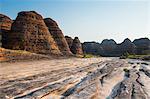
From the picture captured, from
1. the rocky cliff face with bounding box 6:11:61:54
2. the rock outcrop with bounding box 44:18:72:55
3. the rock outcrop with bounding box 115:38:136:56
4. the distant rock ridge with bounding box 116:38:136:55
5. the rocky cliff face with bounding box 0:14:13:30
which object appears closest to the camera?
the rocky cliff face with bounding box 6:11:61:54

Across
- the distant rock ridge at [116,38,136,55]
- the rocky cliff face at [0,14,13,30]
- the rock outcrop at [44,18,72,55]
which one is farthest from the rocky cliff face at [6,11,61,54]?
the distant rock ridge at [116,38,136,55]

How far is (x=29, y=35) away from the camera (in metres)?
73.4

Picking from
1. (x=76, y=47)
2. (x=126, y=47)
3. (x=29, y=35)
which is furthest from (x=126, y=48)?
(x=29, y=35)

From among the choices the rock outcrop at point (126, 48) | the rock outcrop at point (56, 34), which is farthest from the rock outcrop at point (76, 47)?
the rock outcrop at point (126, 48)

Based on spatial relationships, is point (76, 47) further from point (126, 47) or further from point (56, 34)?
point (126, 47)

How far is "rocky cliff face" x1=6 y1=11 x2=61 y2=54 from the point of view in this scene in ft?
235

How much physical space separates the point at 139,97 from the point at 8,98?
626 cm

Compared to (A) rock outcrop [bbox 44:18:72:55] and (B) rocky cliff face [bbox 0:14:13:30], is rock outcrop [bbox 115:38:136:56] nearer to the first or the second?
(A) rock outcrop [bbox 44:18:72:55]

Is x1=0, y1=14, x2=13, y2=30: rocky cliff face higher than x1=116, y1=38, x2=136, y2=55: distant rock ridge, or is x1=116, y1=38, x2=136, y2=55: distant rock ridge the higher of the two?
x1=0, y1=14, x2=13, y2=30: rocky cliff face

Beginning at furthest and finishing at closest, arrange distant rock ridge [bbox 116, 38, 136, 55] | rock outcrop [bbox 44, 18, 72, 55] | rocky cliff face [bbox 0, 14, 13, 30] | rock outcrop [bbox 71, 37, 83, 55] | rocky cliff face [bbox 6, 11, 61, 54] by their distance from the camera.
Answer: distant rock ridge [bbox 116, 38, 136, 55]
rock outcrop [bbox 71, 37, 83, 55]
rock outcrop [bbox 44, 18, 72, 55]
rocky cliff face [bbox 0, 14, 13, 30]
rocky cliff face [bbox 6, 11, 61, 54]

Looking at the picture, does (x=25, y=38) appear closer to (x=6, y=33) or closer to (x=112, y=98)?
(x=6, y=33)

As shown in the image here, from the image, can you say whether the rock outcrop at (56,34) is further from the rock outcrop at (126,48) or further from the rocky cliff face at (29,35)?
the rock outcrop at (126,48)

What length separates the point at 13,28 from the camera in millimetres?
72938

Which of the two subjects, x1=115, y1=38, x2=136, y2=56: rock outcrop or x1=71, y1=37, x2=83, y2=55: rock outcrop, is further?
x1=115, y1=38, x2=136, y2=56: rock outcrop
